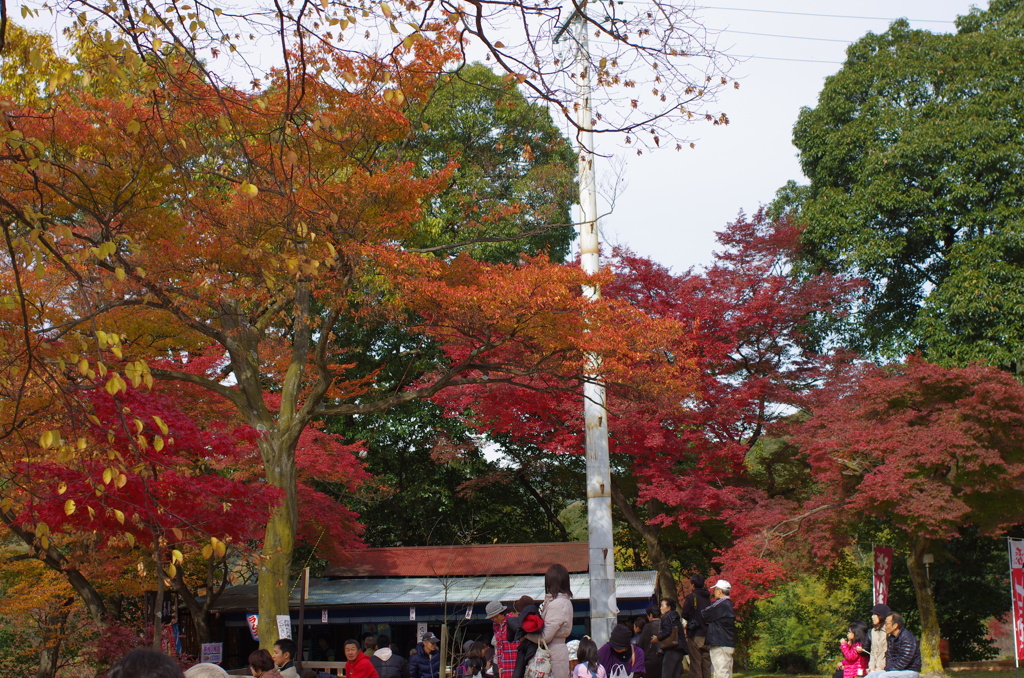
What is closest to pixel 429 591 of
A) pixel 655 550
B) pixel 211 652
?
pixel 211 652

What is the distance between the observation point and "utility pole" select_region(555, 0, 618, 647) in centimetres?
1155

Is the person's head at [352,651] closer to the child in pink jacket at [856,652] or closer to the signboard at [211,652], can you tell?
the child in pink jacket at [856,652]

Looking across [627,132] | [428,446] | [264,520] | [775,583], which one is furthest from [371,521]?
[627,132]

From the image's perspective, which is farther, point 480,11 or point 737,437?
point 737,437

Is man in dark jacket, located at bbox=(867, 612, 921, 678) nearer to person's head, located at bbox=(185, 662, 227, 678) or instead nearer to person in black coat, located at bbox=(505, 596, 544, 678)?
person in black coat, located at bbox=(505, 596, 544, 678)

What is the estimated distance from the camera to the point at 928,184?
720 inches

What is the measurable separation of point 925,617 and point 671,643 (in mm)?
9350

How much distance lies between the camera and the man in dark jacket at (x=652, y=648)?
895 cm

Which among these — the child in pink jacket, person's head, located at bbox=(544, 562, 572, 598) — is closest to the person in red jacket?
person's head, located at bbox=(544, 562, 572, 598)

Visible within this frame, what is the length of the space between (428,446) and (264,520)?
11288 millimetres

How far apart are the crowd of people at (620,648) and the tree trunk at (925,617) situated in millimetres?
6562

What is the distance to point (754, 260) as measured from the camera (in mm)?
19094

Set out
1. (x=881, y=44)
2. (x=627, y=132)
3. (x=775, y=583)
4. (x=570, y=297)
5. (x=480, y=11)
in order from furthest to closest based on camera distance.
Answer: (x=881, y=44) → (x=775, y=583) → (x=570, y=297) → (x=627, y=132) → (x=480, y=11)

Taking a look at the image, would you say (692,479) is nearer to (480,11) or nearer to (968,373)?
(968,373)
